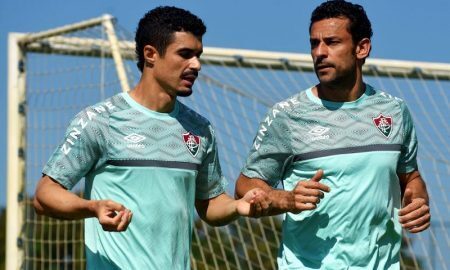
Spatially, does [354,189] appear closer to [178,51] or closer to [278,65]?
[178,51]

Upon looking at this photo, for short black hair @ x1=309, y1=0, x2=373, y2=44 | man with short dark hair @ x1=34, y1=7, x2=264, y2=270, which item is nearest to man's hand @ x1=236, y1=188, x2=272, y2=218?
man with short dark hair @ x1=34, y1=7, x2=264, y2=270

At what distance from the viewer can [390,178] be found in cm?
733

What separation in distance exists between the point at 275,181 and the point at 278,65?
10.1 ft

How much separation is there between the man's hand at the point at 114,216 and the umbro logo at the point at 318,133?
4.48 feet

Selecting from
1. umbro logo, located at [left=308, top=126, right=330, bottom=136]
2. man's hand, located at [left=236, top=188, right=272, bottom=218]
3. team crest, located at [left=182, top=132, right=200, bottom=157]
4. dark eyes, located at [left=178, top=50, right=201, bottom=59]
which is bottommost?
man's hand, located at [left=236, top=188, right=272, bottom=218]

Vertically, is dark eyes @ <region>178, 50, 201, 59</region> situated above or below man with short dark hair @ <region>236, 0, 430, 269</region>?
above

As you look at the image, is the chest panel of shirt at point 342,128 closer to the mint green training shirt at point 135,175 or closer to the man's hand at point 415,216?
the man's hand at point 415,216

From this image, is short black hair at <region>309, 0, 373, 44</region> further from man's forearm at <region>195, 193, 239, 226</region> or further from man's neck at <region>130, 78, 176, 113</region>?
man's forearm at <region>195, 193, 239, 226</region>

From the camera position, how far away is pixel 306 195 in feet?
22.4

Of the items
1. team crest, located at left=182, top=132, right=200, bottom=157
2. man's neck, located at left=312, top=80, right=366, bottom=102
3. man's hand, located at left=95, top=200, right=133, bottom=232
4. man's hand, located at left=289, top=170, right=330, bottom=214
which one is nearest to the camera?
man's hand, located at left=95, top=200, right=133, bottom=232

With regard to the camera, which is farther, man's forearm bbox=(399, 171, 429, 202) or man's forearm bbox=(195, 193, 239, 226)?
man's forearm bbox=(399, 171, 429, 202)

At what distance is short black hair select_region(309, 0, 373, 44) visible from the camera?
7543 millimetres

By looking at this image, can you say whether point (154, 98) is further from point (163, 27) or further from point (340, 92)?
point (340, 92)

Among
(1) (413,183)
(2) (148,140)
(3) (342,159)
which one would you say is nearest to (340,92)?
(3) (342,159)
